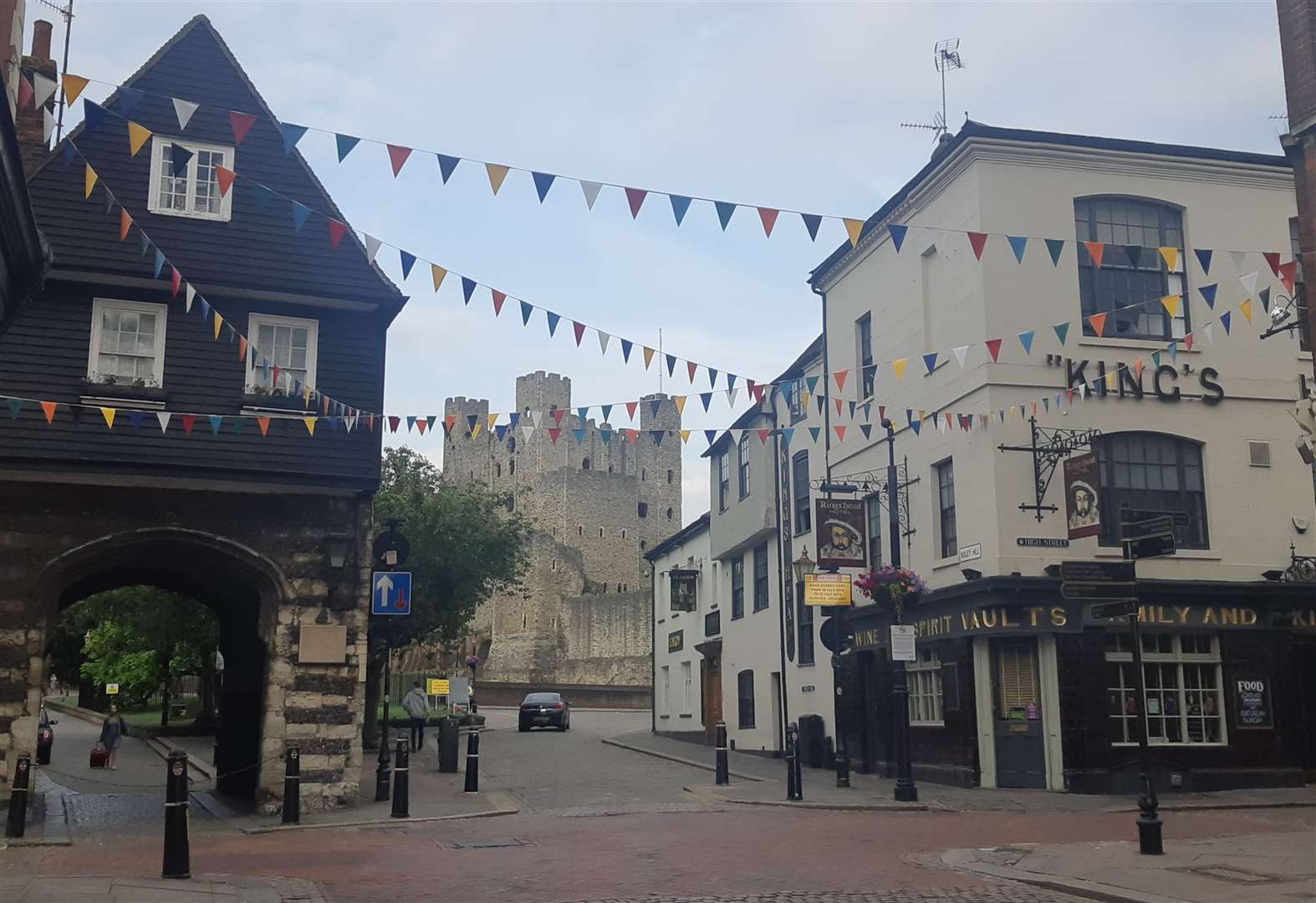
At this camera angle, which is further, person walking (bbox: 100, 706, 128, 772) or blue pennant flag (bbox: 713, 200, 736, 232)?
person walking (bbox: 100, 706, 128, 772)

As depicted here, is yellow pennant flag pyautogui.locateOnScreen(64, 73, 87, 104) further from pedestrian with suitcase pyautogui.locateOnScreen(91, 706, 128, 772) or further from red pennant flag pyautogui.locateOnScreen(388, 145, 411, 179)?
pedestrian with suitcase pyautogui.locateOnScreen(91, 706, 128, 772)

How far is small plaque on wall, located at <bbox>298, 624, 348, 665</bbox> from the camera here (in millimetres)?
18453

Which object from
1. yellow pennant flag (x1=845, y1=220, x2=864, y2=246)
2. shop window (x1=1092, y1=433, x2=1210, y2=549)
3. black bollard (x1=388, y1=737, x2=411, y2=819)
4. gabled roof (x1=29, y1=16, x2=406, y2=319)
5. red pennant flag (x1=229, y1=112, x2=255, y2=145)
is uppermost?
gabled roof (x1=29, y1=16, x2=406, y2=319)

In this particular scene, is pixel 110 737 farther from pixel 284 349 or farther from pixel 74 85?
pixel 74 85

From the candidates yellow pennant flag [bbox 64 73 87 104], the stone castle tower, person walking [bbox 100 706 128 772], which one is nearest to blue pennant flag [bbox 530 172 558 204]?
yellow pennant flag [bbox 64 73 87 104]

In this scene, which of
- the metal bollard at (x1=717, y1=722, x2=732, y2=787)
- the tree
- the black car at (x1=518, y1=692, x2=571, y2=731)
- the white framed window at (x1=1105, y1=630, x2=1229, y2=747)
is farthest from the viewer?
the black car at (x1=518, y1=692, x2=571, y2=731)

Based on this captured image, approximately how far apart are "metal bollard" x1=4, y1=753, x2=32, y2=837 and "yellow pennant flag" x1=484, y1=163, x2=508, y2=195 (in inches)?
372

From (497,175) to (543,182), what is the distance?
0.44 m

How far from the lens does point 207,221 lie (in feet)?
62.7

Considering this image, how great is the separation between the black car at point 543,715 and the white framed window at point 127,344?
24671 mm

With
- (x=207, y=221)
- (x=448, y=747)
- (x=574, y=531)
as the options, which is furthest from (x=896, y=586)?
(x=574, y=531)

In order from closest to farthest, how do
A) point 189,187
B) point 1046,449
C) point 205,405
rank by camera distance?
point 205,405, point 189,187, point 1046,449

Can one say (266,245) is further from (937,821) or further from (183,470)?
(937,821)

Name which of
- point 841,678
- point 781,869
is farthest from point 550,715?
point 781,869
